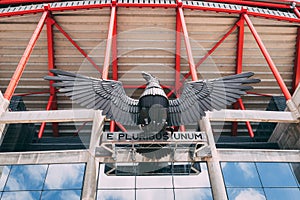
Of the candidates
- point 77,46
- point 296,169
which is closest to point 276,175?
point 296,169

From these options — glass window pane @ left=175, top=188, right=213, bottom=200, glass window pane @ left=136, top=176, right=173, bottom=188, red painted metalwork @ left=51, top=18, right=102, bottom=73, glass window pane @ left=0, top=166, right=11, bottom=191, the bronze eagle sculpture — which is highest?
red painted metalwork @ left=51, top=18, right=102, bottom=73

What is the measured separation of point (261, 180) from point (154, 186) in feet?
15.2

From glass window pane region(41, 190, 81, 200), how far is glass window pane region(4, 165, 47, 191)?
475 millimetres

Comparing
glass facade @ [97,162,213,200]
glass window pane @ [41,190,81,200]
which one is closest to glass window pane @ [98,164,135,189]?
glass facade @ [97,162,213,200]

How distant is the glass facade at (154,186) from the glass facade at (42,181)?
40.0 inches

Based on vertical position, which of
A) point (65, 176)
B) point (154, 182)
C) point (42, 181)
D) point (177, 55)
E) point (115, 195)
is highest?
point (177, 55)

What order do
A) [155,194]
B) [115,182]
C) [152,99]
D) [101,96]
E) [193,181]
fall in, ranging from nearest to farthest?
[152,99] < [101,96] < [155,194] < [115,182] < [193,181]

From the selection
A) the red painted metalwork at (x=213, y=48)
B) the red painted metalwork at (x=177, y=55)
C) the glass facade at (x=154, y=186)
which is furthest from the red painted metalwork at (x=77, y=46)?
the glass facade at (x=154, y=186)

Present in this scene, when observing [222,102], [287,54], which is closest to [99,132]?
[222,102]

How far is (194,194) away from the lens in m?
11.2

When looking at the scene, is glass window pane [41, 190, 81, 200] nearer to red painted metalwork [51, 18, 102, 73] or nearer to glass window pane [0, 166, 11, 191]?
glass window pane [0, 166, 11, 191]

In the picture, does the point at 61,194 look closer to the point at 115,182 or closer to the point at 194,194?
the point at 115,182

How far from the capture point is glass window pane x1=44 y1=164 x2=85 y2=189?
11.2 m

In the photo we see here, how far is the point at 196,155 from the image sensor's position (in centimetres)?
1221
